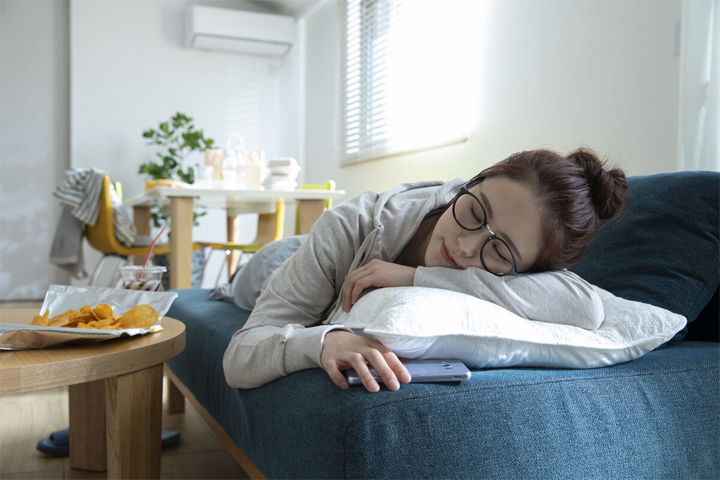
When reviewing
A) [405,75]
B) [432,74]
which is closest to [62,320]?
[432,74]

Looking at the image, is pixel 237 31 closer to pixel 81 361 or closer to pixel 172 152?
pixel 172 152

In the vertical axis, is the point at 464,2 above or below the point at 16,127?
above

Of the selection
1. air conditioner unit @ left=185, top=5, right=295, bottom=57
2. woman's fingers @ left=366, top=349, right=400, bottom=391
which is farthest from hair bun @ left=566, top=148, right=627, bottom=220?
air conditioner unit @ left=185, top=5, right=295, bottom=57

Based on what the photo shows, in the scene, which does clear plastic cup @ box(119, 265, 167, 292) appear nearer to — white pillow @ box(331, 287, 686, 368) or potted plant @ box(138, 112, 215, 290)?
white pillow @ box(331, 287, 686, 368)

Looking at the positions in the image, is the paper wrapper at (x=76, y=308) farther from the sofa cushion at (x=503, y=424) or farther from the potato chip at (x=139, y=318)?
the sofa cushion at (x=503, y=424)

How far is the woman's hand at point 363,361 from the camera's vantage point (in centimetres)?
69

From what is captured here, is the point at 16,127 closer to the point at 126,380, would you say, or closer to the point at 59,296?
the point at 59,296

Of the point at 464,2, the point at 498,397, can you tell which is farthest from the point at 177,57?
the point at 498,397

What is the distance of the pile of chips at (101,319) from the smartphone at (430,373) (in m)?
0.53

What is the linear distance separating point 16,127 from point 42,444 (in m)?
3.87

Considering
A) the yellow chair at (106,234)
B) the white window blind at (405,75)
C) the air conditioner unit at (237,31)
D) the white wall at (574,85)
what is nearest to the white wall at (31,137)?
the air conditioner unit at (237,31)

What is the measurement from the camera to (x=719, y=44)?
5.52 ft

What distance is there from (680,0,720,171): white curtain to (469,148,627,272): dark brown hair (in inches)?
36.4

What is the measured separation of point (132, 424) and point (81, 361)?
0.56 feet
